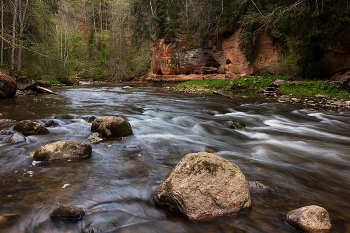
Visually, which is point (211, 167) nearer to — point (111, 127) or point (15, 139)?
point (111, 127)

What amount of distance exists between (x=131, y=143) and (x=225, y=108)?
A: 6214 millimetres

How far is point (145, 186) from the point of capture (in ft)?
9.68

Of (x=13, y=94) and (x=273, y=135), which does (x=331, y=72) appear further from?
(x=13, y=94)

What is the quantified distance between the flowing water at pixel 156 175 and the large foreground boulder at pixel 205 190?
0.10 meters

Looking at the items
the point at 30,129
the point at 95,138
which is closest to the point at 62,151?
the point at 95,138

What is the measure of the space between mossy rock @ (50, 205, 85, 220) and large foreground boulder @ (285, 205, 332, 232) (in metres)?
2.09

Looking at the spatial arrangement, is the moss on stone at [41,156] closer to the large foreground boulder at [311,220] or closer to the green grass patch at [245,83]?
the large foreground boulder at [311,220]

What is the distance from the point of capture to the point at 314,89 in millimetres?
12055

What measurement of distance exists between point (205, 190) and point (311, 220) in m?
1.00

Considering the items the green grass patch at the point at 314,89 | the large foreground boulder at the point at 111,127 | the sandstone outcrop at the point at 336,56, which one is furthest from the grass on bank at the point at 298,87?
the large foreground boulder at the point at 111,127

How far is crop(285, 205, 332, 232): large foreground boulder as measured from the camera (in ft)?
6.55

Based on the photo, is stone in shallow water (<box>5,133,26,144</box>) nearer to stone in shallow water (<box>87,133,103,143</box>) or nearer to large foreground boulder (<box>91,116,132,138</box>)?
stone in shallow water (<box>87,133,103,143</box>)

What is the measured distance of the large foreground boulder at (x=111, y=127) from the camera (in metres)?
5.05

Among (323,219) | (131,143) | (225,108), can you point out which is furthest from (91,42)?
(323,219)
